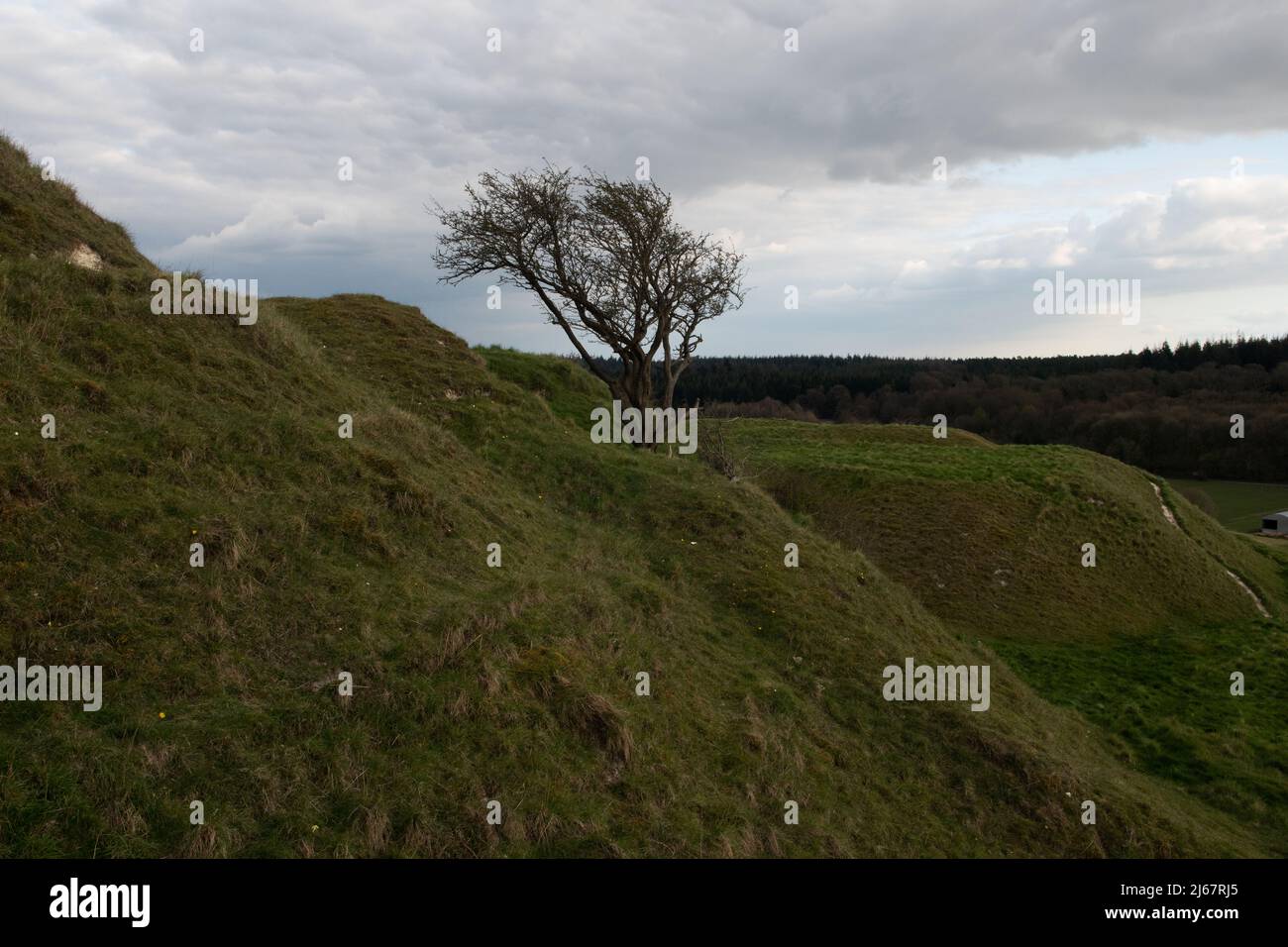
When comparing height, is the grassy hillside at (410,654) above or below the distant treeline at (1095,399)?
below

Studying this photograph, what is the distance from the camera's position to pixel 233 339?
15.1 metres

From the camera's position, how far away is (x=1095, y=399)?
114 metres

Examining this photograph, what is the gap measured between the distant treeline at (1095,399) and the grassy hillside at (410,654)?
5932 centimetres

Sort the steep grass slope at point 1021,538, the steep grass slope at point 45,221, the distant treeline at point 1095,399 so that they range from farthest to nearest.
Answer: the distant treeline at point 1095,399, the steep grass slope at point 1021,538, the steep grass slope at point 45,221

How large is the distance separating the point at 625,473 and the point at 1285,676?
60.6 ft

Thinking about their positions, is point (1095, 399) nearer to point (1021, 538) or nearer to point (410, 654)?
point (1021, 538)

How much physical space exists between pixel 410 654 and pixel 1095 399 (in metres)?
128

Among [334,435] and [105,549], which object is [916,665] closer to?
[334,435]

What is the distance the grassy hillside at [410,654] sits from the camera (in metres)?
6.71

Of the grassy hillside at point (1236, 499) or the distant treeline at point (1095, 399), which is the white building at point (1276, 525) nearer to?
the grassy hillside at point (1236, 499)

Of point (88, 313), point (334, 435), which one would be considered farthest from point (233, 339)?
point (334, 435)

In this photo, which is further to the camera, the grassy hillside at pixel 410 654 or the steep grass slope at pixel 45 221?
the steep grass slope at pixel 45 221

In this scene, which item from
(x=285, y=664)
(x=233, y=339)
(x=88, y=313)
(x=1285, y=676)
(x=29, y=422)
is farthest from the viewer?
(x=1285, y=676)

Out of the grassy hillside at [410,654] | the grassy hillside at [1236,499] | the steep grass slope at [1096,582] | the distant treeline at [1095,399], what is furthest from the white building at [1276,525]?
the grassy hillside at [410,654]
